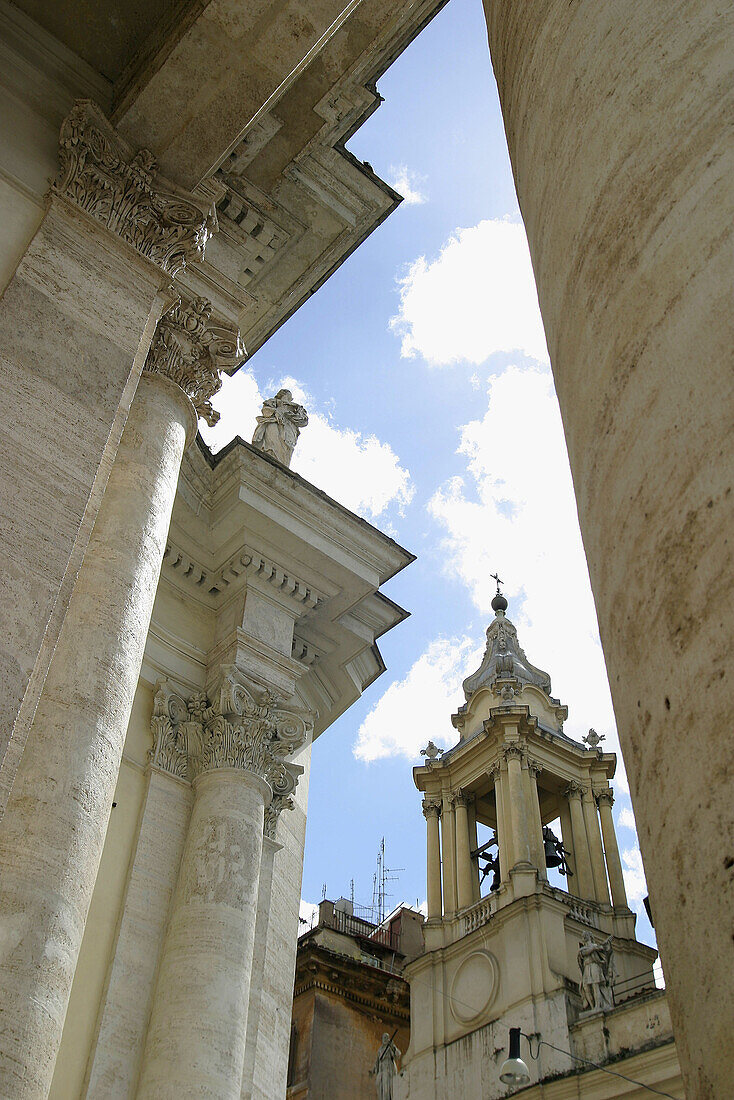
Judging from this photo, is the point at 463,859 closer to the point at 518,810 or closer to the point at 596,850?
the point at 518,810

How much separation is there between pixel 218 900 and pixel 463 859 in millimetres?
25490

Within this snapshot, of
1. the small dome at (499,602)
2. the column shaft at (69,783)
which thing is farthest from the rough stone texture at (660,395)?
the small dome at (499,602)

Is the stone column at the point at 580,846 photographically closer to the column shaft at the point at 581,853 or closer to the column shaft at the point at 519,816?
the column shaft at the point at 581,853

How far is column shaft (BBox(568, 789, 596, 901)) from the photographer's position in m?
31.2

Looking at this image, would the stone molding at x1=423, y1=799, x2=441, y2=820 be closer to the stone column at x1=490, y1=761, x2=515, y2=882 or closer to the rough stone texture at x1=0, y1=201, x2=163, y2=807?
the stone column at x1=490, y1=761, x2=515, y2=882

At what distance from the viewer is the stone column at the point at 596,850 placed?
31094mm

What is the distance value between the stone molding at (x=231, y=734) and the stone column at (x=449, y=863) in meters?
24.0

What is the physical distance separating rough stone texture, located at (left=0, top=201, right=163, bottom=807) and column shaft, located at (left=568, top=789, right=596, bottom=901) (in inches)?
1130

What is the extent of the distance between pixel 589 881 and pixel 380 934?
12.7m

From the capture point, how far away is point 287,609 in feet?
33.4

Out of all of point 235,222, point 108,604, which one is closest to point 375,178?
point 235,222

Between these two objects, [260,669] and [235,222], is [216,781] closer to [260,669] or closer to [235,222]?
[260,669]

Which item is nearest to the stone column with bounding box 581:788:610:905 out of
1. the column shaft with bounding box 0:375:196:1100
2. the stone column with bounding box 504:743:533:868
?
the stone column with bounding box 504:743:533:868

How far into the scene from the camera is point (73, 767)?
4.59m
